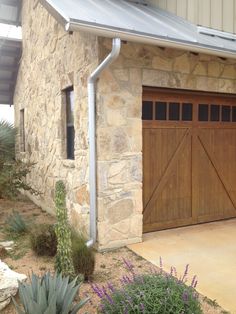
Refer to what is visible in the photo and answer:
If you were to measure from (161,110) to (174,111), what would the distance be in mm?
286

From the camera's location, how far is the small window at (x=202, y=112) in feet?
19.6

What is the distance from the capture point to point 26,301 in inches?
100

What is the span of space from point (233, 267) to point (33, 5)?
7.62 m

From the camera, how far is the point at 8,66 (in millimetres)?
9859

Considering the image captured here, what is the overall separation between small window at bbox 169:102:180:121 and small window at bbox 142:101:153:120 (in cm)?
42

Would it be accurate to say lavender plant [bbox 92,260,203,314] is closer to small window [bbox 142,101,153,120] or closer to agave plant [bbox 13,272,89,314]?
agave plant [bbox 13,272,89,314]

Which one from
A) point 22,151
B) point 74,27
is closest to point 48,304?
point 74,27

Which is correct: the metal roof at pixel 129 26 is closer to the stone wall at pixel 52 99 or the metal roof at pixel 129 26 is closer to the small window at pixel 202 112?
the stone wall at pixel 52 99

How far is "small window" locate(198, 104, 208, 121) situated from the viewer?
19.6 feet

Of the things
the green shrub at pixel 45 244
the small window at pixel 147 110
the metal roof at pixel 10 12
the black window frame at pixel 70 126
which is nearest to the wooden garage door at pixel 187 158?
the small window at pixel 147 110

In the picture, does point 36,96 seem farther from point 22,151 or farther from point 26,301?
point 26,301

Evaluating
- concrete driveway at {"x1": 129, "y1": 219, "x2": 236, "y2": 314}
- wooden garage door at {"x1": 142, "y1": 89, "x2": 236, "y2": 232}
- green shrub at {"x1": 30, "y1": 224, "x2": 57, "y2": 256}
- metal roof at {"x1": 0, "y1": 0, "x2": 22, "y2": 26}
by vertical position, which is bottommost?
concrete driveway at {"x1": 129, "y1": 219, "x2": 236, "y2": 314}

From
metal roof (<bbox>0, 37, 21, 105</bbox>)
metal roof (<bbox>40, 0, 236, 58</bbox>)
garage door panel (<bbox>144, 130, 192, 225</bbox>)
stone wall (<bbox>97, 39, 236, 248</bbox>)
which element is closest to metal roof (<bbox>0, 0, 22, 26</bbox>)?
metal roof (<bbox>0, 37, 21, 105</bbox>)

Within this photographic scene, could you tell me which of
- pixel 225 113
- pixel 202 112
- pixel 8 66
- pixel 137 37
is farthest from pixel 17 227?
pixel 8 66
